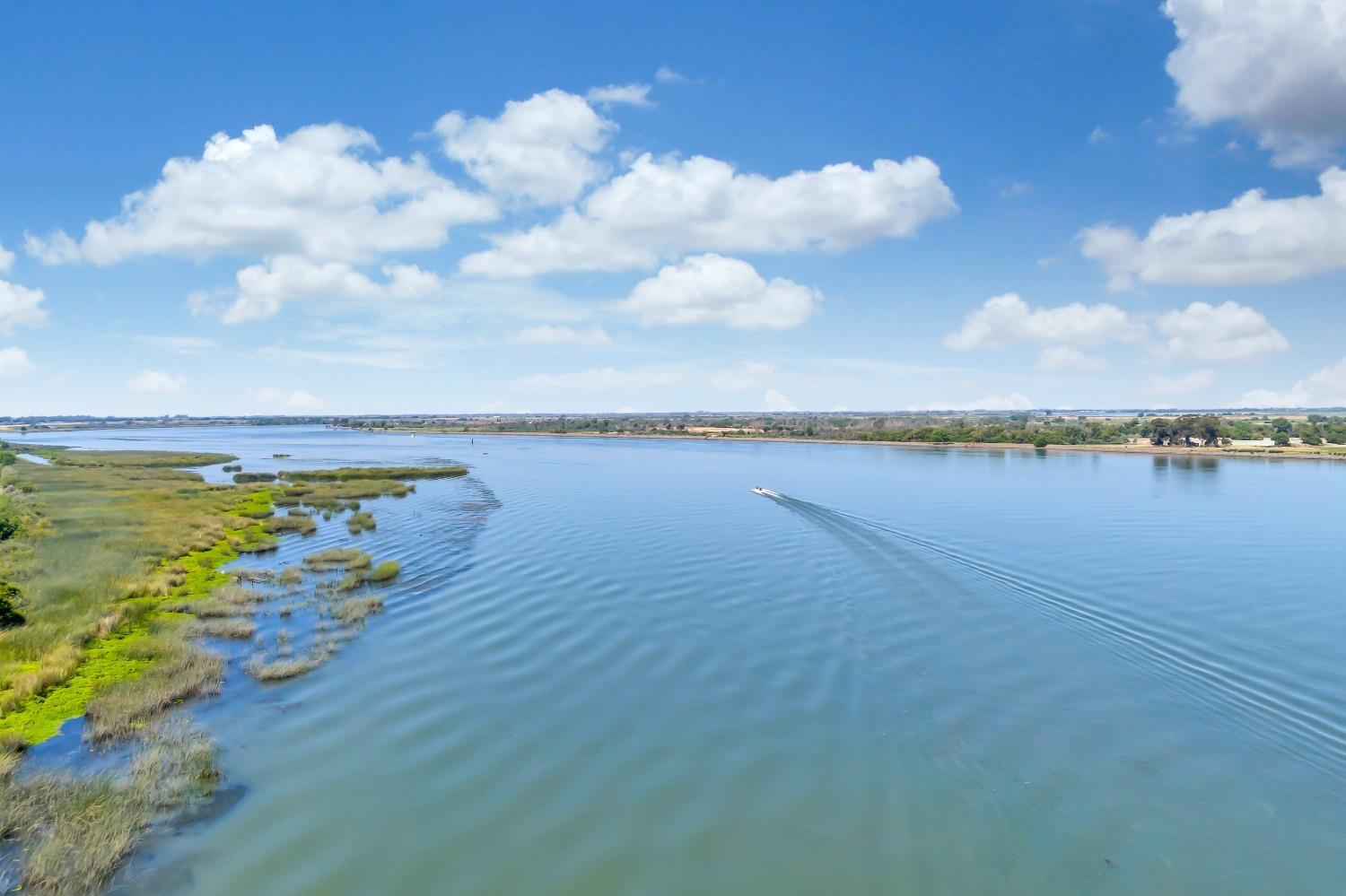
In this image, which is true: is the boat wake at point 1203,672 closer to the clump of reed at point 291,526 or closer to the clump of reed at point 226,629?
the clump of reed at point 226,629

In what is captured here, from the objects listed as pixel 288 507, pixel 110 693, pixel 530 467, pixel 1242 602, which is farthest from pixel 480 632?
pixel 530 467

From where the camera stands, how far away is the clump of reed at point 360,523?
33.8 metres

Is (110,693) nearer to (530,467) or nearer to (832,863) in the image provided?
(832,863)

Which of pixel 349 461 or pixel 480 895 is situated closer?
pixel 480 895

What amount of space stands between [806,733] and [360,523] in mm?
29201

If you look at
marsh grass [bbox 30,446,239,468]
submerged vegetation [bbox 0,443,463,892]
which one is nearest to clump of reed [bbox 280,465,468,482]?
submerged vegetation [bbox 0,443,463,892]

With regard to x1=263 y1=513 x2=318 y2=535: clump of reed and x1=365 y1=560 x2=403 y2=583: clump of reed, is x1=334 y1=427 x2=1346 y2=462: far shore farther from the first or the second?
x1=263 y1=513 x2=318 y2=535: clump of reed

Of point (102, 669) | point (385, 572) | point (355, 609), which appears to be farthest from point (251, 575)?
point (102, 669)

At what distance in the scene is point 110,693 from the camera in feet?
44.2

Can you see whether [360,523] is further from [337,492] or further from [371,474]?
[371,474]

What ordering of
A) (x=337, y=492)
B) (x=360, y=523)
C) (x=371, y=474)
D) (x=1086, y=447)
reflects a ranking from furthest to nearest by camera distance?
(x=1086, y=447) → (x=371, y=474) → (x=337, y=492) → (x=360, y=523)

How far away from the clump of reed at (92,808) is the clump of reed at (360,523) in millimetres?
23124

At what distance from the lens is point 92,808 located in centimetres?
941

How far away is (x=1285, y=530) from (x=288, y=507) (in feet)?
179
